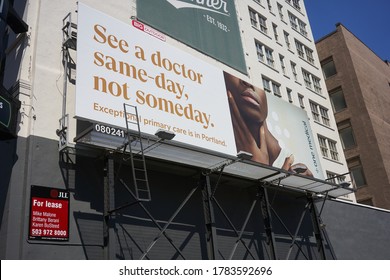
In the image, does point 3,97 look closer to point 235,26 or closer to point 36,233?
point 36,233

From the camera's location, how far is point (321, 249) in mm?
22000

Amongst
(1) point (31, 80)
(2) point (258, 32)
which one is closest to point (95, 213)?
(1) point (31, 80)

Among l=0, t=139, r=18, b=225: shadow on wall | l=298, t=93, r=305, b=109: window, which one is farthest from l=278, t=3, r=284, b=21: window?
l=0, t=139, r=18, b=225: shadow on wall

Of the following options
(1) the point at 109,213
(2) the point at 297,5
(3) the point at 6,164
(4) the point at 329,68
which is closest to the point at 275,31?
(2) the point at 297,5

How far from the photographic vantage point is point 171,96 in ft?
55.2

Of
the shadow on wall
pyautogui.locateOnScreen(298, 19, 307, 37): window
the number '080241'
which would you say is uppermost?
pyautogui.locateOnScreen(298, 19, 307, 37): window

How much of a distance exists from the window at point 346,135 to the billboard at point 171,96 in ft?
70.3

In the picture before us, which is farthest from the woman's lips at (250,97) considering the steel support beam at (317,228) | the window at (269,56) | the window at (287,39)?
the window at (287,39)

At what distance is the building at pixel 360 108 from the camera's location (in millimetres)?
39344

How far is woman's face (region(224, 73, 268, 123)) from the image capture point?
20.4 meters

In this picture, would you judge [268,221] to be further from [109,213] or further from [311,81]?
[311,81]

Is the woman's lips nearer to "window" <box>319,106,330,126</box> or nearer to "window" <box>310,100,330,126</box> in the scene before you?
"window" <box>310,100,330,126</box>

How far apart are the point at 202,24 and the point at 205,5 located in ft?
5.18

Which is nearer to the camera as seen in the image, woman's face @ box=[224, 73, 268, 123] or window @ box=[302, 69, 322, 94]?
woman's face @ box=[224, 73, 268, 123]
